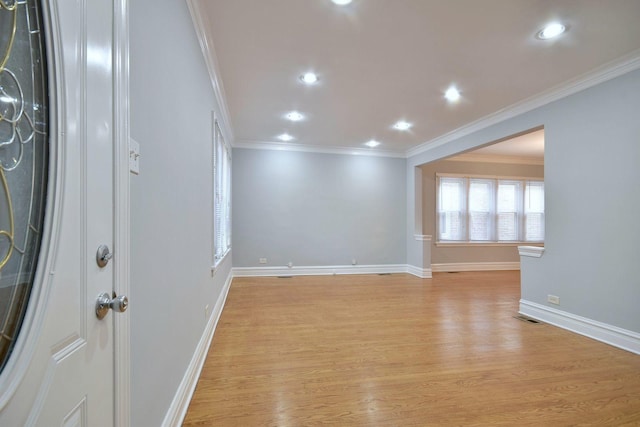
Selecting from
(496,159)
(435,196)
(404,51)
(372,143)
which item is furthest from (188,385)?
(496,159)

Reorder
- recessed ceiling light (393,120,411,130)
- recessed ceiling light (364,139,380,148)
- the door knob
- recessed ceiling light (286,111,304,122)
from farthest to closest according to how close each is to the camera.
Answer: recessed ceiling light (364,139,380,148) < recessed ceiling light (393,120,411,130) < recessed ceiling light (286,111,304,122) < the door knob

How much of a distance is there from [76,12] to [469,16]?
2.41 meters

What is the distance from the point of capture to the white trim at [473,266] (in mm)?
6578

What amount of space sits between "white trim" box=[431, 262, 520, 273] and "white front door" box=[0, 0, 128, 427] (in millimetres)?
6656

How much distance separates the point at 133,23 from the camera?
1.04 metres

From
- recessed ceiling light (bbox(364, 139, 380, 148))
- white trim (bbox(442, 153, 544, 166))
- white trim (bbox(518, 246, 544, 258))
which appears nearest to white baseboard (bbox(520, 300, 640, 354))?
white trim (bbox(518, 246, 544, 258))

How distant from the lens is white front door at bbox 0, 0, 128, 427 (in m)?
0.57

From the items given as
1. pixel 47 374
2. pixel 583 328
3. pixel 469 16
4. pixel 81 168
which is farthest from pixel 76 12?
pixel 583 328

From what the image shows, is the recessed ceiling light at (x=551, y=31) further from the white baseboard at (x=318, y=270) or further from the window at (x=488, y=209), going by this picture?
the white baseboard at (x=318, y=270)

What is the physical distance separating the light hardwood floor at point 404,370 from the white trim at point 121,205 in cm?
98

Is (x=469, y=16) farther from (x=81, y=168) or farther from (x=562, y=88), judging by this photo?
(x=81, y=168)

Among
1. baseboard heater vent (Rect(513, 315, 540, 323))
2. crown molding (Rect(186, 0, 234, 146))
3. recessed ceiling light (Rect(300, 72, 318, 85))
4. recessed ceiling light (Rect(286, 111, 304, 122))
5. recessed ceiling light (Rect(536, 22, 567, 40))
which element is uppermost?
recessed ceiling light (Rect(536, 22, 567, 40))

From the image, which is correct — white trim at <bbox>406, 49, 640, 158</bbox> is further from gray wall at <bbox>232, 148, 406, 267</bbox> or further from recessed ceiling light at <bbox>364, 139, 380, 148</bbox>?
gray wall at <bbox>232, 148, 406, 267</bbox>

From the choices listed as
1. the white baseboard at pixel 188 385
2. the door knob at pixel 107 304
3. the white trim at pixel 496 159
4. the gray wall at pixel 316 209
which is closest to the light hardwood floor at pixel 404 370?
the white baseboard at pixel 188 385
